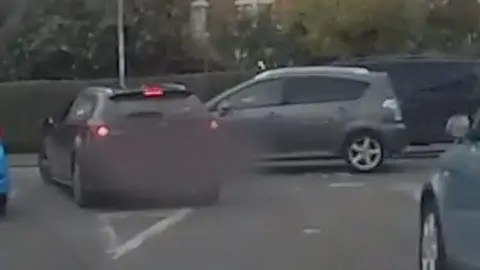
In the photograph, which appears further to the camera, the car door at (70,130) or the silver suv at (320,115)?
the silver suv at (320,115)

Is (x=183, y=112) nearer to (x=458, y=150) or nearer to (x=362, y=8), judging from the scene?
(x=458, y=150)

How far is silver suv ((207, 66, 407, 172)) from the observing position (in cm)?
2017

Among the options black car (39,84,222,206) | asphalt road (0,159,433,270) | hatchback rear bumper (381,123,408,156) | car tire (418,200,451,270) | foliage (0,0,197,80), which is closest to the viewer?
car tire (418,200,451,270)

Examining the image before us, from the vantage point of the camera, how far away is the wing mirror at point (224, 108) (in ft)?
66.3

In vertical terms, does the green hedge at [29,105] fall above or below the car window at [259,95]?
below

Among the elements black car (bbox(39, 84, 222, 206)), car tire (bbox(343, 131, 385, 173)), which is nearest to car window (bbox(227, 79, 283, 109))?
car tire (bbox(343, 131, 385, 173))

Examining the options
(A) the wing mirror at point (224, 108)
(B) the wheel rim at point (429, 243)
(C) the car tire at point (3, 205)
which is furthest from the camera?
(A) the wing mirror at point (224, 108)

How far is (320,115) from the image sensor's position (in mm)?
20375

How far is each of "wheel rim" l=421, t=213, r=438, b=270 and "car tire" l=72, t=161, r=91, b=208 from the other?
22.4 feet

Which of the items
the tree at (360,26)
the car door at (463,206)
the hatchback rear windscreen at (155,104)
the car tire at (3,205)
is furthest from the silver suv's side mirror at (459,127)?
the tree at (360,26)

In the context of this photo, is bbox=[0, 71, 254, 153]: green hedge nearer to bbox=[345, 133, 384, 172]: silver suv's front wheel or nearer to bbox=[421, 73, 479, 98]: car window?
bbox=[421, 73, 479, 98]: car window

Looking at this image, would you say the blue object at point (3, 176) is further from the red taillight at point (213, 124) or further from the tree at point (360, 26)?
the tree at point (360, 26)

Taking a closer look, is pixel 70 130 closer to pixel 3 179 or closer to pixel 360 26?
pixel 3 179

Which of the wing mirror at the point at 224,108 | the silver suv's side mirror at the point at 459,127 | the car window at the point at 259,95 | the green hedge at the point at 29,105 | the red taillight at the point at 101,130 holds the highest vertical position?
the silver suv's side mirror at the point at 459,127
